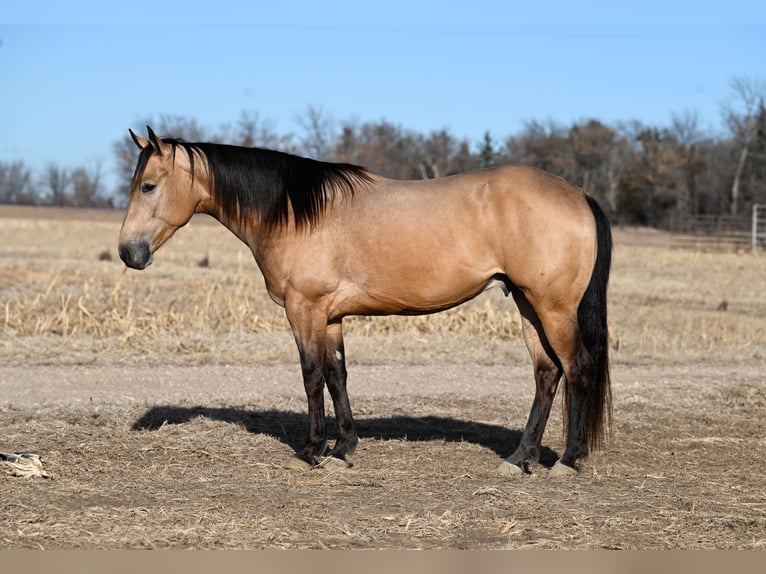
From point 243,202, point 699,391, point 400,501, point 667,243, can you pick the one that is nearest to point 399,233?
point 243,202

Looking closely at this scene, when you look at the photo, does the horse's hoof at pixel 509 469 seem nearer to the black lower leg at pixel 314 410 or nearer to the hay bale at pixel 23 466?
the black lower leg at pixel 314 410

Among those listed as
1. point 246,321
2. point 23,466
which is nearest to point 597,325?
point 23,466

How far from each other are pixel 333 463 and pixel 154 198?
2565 mm

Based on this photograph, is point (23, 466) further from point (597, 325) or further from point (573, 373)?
point (597, 325)

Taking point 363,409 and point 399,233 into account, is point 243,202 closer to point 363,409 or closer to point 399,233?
point 399,233

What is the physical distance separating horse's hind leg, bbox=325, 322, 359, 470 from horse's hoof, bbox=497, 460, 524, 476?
4.18 ft

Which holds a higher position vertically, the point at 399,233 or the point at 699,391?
the point at 399,233

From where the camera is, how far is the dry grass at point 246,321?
13913 mm

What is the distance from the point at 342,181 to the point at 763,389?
6451mm

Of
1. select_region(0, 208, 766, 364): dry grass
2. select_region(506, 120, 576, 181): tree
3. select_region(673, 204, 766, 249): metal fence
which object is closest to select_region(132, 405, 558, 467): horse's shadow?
select_region(0, 208, 766, 364): dry grass

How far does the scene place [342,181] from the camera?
802 cm

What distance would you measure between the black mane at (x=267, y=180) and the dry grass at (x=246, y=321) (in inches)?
222

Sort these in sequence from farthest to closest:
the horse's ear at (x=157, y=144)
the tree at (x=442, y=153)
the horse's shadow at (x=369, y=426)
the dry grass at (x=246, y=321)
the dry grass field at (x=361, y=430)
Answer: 1. the tree at (x=442, y=153)
2. the dry grass at (x=246, y=321)
3. the horse's shadow at (x=369, y=426)
4. the horse's ear at (x=157, y=144)
5. the dry grass field at (x=361, y=430)

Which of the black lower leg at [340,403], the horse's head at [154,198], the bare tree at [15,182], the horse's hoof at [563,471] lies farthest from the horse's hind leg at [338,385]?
the bare tree at [15,182]
